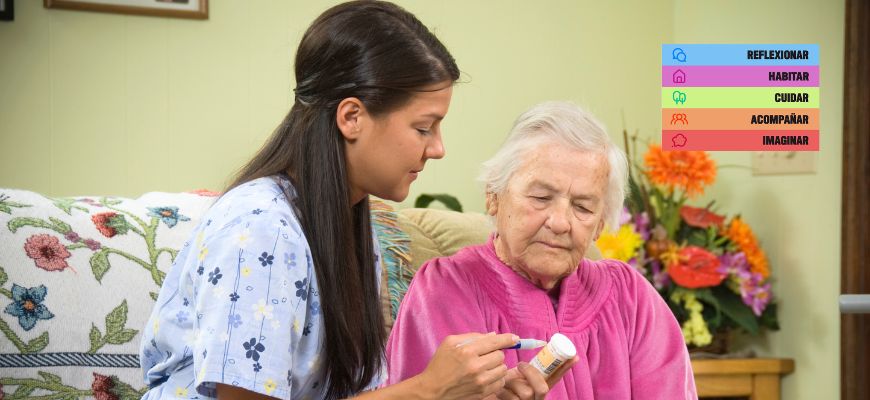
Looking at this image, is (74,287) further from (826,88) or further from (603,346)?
(826,88)

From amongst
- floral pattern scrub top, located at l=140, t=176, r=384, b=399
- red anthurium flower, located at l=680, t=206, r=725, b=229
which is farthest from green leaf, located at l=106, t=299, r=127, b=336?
red anthurium flower, located at l=680, t=206, r=725, b=229

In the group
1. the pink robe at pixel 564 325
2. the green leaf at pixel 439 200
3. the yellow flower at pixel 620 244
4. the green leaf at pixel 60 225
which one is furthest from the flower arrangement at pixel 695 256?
the green leaf at pixel 60 225

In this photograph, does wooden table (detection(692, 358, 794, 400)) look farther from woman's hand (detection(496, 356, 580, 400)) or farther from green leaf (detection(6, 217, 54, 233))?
green leaf (detection(6, 217, 54, 233))

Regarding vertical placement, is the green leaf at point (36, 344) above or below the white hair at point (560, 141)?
below

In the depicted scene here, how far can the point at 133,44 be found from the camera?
2.83 meters

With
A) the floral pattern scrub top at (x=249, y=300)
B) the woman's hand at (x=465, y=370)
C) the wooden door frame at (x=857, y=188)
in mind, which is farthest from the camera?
the wooden door frame at (x=857, y=188)

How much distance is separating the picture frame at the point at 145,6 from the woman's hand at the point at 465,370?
1891 mm

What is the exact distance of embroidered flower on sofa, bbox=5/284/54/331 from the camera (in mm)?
1709

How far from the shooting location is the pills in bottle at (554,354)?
1408 mm

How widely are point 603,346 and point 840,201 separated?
52.6 inches

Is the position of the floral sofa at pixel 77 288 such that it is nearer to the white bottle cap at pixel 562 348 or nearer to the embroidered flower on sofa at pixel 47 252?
the embroidered flower on sofa at pixel 47 252

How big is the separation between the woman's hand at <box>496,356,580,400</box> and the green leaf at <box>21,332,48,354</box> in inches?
32.2

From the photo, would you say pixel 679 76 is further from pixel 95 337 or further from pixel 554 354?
pixel 95 337

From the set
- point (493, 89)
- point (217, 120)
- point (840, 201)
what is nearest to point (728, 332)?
point (840, 201)
